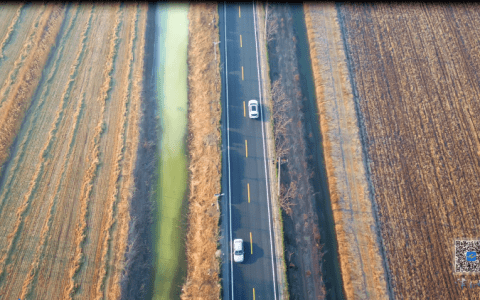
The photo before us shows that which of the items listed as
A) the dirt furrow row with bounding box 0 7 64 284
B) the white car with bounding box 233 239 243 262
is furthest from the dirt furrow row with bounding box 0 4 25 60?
the white car with bounding box 233 239 243 262

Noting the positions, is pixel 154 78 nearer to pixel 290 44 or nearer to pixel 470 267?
pixel 290 44

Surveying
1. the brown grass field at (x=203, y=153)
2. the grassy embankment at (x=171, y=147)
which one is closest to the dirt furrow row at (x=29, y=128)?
the grassy embankment at (x=171, y=147)

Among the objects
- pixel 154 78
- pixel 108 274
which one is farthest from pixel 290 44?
pixel 108 274

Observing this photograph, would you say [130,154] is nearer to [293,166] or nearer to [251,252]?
[251,252]

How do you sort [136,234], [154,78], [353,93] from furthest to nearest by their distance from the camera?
[154,78], [353,93], [136,234]

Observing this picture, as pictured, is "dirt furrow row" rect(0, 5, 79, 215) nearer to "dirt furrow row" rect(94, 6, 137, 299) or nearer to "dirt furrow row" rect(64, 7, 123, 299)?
"dirt furrow row" rect(64, 7, 123, 299)

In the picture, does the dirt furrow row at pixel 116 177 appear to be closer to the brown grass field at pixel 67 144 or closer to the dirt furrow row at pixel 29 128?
the brown grass field at pixel 67 144
